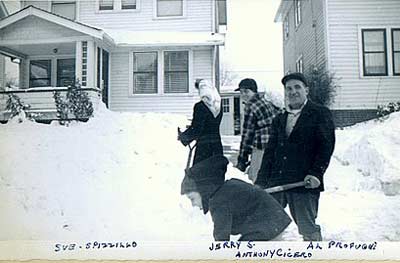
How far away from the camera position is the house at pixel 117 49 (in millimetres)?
2896

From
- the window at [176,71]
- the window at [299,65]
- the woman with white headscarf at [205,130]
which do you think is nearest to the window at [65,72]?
the window at [176,71]

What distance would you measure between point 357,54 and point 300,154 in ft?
2.23

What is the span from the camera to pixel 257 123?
2822 mm

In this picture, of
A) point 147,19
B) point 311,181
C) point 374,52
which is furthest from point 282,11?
point 311,181

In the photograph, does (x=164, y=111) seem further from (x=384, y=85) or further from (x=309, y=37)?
(x=384, y=85)

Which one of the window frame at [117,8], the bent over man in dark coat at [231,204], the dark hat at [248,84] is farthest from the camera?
the window frame at [117,8]

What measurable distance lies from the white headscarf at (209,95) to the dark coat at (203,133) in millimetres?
36

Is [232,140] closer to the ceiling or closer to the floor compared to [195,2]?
closer to the floor

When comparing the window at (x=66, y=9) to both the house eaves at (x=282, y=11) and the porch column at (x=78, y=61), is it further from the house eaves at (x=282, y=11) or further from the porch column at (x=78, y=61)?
the house eaves at (x=282, y=11)

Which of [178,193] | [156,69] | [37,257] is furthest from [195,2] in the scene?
[37,257]

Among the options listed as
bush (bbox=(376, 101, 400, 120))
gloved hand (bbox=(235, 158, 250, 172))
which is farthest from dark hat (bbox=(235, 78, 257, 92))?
bush (bbox=(376, 101, 400, 120))

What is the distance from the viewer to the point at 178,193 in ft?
9.20

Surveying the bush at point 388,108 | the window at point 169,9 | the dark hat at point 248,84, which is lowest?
the bush at point 388,108

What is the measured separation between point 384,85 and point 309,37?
53cm
